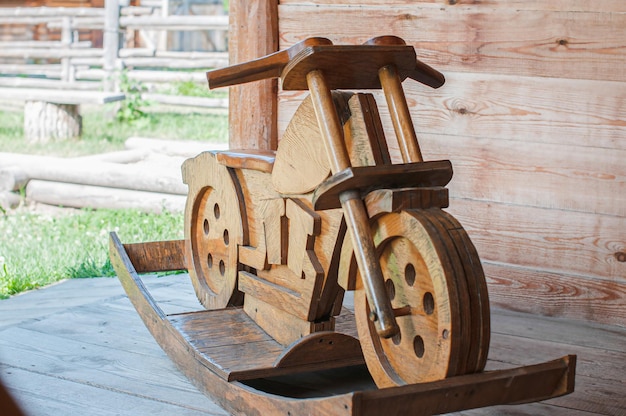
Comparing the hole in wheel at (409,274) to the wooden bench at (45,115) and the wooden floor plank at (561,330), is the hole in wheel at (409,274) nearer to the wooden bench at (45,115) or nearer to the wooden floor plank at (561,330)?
the wooden floor plank at (561,330)

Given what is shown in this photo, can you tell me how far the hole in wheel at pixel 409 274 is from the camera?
6.12ft

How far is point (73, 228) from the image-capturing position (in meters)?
5.28

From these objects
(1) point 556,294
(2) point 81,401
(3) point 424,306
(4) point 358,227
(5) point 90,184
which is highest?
(4) point 358,227

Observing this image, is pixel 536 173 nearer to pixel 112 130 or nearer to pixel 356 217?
pixel 356 217

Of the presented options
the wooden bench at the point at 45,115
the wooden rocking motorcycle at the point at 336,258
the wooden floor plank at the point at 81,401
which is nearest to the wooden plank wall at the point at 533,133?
the wooden rocking motorcycle at the point at 336,258

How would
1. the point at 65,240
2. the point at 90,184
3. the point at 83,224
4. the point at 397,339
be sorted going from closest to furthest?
the point at 397,339 < the point at 65,240 < the point at 83,224 < the point at 90,184

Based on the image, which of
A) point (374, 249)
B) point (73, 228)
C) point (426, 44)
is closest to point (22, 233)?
point (73, 228)

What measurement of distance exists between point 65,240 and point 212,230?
7.85 ft

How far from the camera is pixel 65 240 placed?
16.0ft

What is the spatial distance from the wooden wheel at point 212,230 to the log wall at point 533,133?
1.04 metres

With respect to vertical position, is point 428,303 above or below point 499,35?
below

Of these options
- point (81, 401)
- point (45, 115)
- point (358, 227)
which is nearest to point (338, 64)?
point (358, 227)

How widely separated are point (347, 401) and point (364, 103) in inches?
30.8

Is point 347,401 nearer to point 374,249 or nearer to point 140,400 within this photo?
point 374,249
